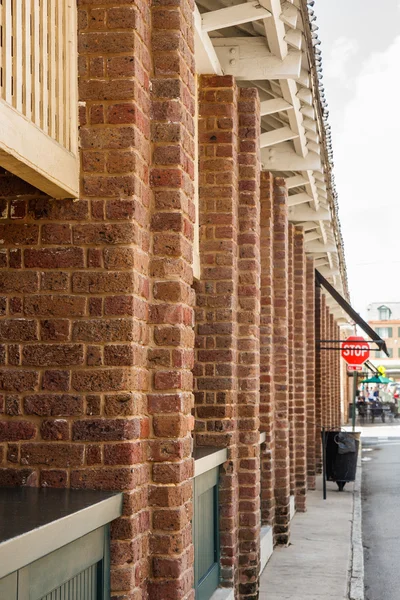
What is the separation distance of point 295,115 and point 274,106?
253 millimetres

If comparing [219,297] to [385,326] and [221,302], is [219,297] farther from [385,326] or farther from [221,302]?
[385,326]

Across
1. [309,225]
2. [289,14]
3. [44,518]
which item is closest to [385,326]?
[309,225]

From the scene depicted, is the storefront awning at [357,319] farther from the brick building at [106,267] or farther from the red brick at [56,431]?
the red brick at [56,431]

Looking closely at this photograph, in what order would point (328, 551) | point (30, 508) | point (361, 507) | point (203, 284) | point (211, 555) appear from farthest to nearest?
1. point (361, 507)
2. point (328, 551)
3. point (203, 284)
4. point (211, 555)
5. point (30, 508)

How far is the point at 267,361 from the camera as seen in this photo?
31.3 ft

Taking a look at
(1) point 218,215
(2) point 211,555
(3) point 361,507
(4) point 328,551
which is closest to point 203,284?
(1) point 218,215

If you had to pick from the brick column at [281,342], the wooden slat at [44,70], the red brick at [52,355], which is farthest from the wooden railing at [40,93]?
the brick column at [281,342]

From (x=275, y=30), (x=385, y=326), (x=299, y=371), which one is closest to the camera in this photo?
(x=275, y=30)

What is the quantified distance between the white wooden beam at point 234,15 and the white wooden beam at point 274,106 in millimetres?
1965

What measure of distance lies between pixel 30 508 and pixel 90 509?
0.24 meters

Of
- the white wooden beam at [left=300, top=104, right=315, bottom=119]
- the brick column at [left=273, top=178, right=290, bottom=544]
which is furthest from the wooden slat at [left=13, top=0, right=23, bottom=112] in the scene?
the brick column at [left=273, top=178, right=290, bottom=544]

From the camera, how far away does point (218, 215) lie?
712 cm

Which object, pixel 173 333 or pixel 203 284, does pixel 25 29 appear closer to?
pixel 173 333

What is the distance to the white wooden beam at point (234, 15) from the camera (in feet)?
21.4
